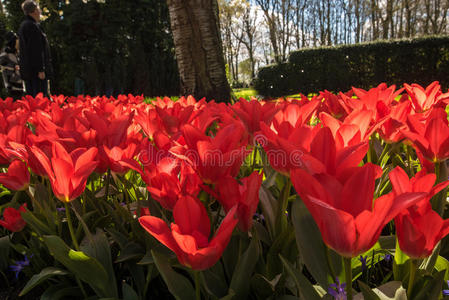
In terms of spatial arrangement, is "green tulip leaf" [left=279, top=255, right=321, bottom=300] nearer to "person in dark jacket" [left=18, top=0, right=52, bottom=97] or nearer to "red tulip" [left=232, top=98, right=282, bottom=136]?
"red tulip" [left=232, top=98, right=282, bottom=136]

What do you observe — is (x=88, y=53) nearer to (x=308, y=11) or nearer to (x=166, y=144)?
(x=166, y=144)

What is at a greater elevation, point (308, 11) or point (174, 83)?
point (308, 11)

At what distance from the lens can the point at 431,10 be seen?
3469cm

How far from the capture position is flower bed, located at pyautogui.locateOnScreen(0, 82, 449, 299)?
1.94 ft

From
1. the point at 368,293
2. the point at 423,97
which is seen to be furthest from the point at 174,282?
the point at 423,97

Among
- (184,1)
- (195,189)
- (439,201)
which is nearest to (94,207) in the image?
(195,189)

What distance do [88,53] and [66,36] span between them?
0.96m

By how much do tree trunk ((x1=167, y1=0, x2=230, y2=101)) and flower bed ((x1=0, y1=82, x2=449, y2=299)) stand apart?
11.1 ft

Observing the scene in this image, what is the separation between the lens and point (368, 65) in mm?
13406

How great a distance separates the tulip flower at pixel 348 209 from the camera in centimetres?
55

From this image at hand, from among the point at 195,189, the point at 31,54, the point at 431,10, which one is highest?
the point at 431,10

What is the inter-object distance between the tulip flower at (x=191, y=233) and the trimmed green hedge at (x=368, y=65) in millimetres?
13621

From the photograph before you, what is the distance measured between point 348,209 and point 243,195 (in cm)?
22

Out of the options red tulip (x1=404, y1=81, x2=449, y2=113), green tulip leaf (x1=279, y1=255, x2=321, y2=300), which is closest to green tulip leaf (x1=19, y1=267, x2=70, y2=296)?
green tulip leaf (x1=279, y1=255, x2=321, y2=300)
